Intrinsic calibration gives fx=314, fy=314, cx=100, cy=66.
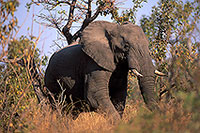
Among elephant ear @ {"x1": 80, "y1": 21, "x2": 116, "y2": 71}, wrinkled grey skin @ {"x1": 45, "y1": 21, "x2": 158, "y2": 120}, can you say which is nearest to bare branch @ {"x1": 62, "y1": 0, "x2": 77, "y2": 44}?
wrinkled grey skin @ {"x1": 45, "y1": 21, "x2": 158, "y2": 120}

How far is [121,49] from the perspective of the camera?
6352mm

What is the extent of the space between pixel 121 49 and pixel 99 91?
0.96 m

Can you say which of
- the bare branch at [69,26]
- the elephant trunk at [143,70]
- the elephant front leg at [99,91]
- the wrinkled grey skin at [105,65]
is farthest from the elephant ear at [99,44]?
the bare branch at [69,26]

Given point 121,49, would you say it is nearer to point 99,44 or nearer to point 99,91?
point 99,44

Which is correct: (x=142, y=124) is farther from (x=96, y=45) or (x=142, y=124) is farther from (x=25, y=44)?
(x=96, y=45)

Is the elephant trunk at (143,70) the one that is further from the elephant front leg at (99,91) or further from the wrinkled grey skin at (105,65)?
A: the elephant front leg at (99,91)

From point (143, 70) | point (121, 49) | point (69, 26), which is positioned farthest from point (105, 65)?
point (69, 26)

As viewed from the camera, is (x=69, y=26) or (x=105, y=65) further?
(x=69, y=26)

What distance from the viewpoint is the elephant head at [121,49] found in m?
5.94

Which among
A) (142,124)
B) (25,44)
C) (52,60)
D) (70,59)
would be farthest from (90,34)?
(142,124)

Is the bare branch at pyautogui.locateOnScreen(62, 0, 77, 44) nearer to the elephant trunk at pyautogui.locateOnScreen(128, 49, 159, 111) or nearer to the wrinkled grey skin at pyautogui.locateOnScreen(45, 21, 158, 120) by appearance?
the wrinkled grey skin at pyautogui.locateOnScreen(45, 21, 158, 120)

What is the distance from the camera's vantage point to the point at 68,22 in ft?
30.3

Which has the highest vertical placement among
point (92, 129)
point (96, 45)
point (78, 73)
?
point (96, 45)

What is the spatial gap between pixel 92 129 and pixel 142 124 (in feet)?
5.64
